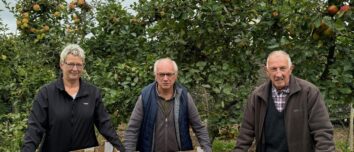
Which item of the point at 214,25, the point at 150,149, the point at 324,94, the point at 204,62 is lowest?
the point at 150,149

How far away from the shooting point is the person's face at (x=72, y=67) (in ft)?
11.3

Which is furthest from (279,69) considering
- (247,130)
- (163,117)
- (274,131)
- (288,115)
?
(163,117)

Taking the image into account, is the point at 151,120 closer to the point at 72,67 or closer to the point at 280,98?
the point at 72,67

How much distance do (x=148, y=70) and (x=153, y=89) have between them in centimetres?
94

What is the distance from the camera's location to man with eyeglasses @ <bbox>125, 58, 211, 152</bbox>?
11.6 ft

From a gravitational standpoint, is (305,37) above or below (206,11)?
below

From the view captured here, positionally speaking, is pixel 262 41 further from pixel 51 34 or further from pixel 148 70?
pixel 51 34

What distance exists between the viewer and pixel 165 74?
3.49 m

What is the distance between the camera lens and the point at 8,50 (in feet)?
24.1

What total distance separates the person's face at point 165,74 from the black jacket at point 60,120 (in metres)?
0.51

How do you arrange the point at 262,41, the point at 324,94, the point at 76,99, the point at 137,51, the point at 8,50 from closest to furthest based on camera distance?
the point at 76,99 < the point at 324,94 < the point at 262,41 < the point at 137,51 < the point at 8,50

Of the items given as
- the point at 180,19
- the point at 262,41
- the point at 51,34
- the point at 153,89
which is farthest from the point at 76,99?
the point at 51,34

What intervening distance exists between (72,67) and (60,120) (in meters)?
0.37

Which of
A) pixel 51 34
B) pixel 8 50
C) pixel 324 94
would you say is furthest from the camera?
pixel 8 50
